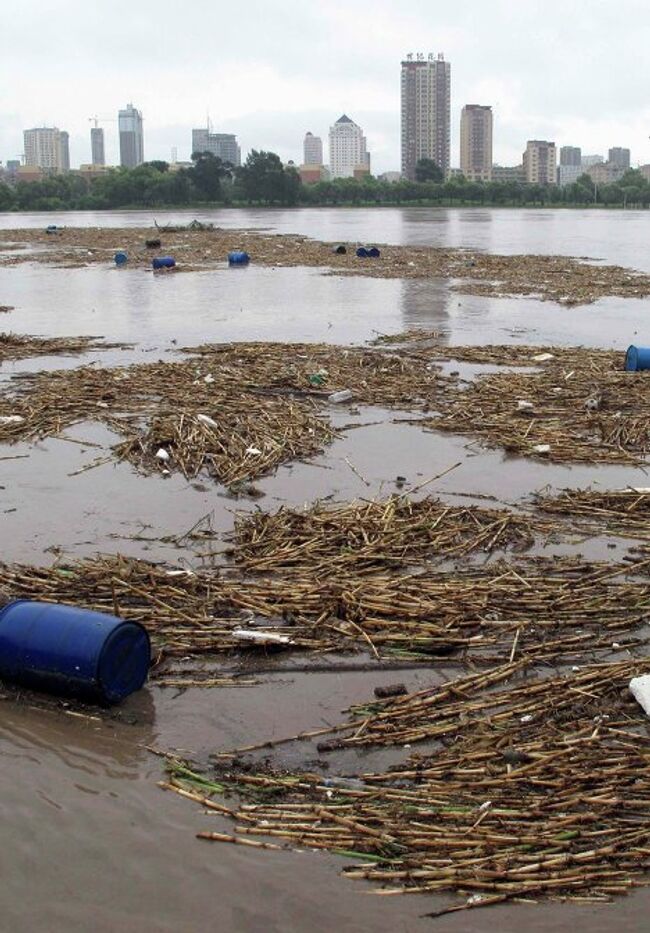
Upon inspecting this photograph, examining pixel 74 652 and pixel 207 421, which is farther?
pixel 207 421

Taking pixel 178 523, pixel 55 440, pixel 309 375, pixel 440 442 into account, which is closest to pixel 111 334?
pixel 309 375

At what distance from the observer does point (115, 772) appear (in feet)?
14.3

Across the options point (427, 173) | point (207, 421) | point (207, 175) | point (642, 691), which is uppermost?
point (427, 173)

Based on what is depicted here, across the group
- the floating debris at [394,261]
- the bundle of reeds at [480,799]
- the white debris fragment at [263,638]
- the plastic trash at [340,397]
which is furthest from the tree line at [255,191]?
the bundle of reeds at [480,799]

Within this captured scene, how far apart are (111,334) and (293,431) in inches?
343

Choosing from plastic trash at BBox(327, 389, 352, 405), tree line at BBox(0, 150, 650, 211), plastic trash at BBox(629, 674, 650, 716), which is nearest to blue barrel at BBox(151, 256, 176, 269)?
plastic trash at BBox(327, 389, 352, 405)

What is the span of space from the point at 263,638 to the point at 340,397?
6.82 m

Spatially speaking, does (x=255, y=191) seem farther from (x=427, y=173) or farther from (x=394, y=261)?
(x=394, y=261)

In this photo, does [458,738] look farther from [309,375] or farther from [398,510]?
[309,375]

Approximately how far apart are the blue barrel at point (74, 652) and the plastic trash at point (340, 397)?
727 centimetres

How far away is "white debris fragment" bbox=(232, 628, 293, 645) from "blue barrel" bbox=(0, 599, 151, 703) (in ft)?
2.29

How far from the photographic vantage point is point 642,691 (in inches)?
191

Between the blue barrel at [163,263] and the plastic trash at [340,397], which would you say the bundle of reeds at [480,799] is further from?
the blue barrel at [163,263]

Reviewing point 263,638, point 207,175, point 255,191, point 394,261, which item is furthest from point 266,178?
point 263,638
